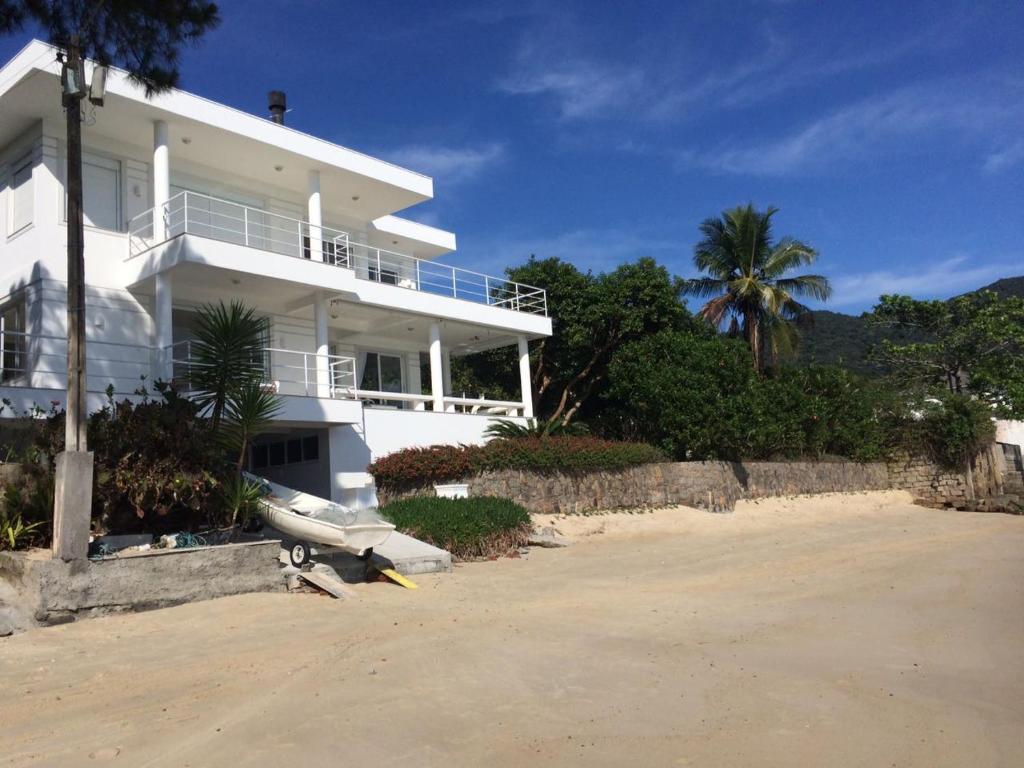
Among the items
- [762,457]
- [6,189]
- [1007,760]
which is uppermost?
[6,189]

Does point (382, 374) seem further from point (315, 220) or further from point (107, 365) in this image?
point (107, 365)

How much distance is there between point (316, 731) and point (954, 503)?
2688 cm

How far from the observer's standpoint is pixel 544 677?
278 inches

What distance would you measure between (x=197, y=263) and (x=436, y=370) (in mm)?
7193

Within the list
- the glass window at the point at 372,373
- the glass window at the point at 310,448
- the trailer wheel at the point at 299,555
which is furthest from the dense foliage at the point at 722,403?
the trailer wheel at the point at 299,555

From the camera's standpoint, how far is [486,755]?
5.27m

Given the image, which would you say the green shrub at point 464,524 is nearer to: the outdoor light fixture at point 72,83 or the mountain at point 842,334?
the outdoor light fixture at point 72,83

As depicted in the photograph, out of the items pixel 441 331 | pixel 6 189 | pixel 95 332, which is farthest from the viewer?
pixel 441 331

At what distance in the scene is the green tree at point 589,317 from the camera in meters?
27.1

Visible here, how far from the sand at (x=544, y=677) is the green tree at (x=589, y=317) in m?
15.0

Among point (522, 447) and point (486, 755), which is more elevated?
point (522, 447)

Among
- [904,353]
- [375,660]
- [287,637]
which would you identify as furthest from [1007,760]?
[904,353]

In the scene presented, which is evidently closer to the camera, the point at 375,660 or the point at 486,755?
the point at 486,755

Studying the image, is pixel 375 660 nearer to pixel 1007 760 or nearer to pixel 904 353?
pixel 1007 760
